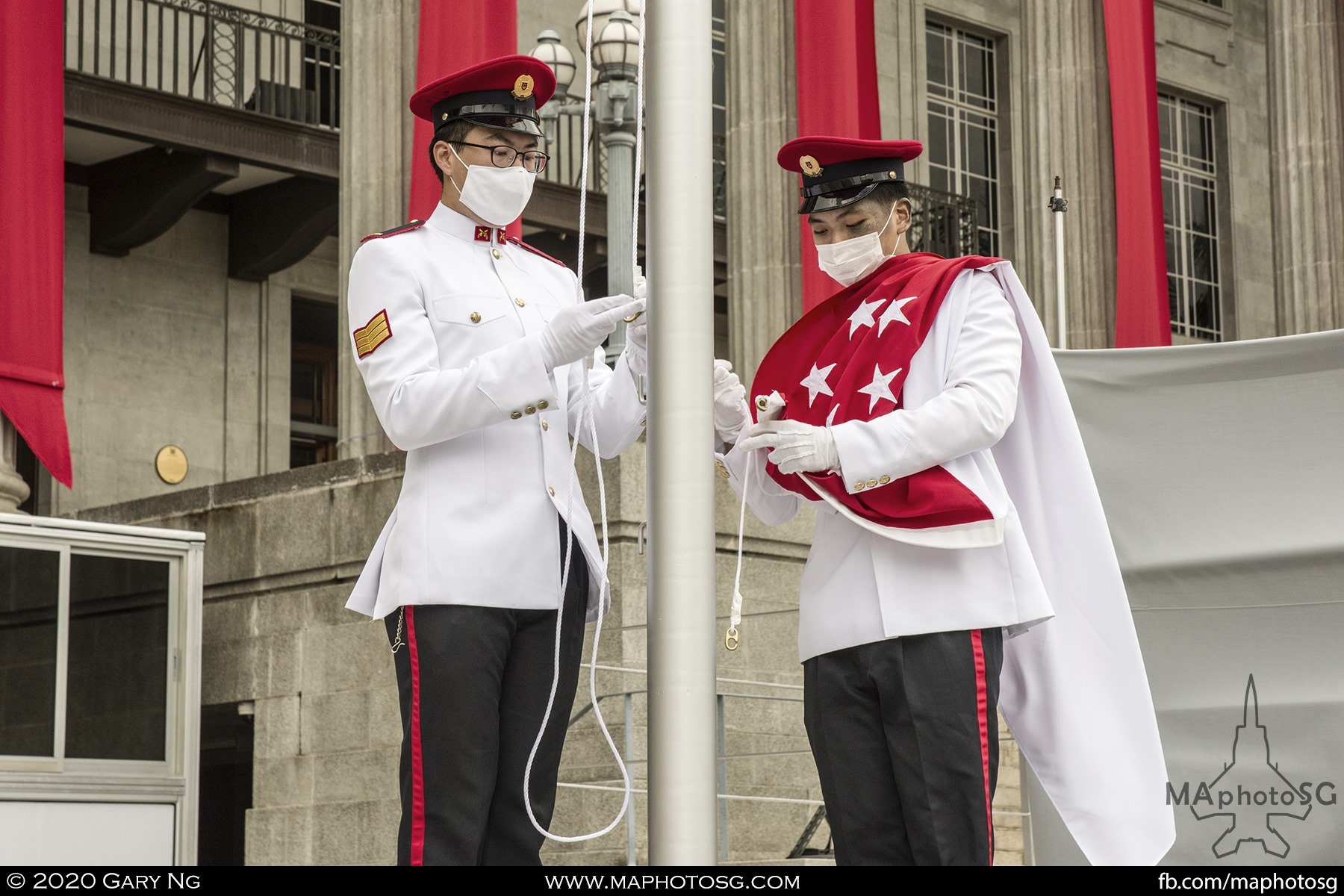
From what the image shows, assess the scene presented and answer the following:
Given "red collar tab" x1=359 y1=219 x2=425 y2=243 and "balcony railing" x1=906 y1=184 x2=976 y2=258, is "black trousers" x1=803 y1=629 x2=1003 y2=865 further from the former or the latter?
"balcony railing" x1=906 y1=184 x2=976 y2=258

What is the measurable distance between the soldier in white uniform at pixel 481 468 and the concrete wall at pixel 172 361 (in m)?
12.7

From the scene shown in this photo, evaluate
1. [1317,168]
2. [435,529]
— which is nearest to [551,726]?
[435,529]

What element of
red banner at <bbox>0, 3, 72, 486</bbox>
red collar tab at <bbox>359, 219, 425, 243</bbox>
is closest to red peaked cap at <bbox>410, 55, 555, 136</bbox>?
red collar tab at <bbox>359, 219, 425, 243</bbox>

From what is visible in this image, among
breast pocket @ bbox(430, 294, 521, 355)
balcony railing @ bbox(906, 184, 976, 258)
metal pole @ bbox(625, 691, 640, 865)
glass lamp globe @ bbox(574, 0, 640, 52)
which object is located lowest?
metal pole @ bbox(625, 691, 640, 865)

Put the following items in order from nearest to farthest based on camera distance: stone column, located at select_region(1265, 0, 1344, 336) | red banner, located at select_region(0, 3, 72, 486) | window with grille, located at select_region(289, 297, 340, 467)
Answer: red banner, located at select_region(0, 3, 72, 486), stone column, located at select_region(1265, 0, 1344, 336), window with grille, located at select_region(289, 297, 340, 467)

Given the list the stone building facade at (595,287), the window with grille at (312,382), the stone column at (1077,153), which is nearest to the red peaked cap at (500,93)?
the stone building facade at (595,287)

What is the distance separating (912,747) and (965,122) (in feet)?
59.6

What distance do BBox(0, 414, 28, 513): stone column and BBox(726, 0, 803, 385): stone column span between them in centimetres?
537

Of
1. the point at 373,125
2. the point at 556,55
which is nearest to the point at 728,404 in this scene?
the point at 556,55

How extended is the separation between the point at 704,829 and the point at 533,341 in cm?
125

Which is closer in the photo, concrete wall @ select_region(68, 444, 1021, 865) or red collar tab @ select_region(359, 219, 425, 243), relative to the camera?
red collar tab @ select_region(359, 219, 425, 243)

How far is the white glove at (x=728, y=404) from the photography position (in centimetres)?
318

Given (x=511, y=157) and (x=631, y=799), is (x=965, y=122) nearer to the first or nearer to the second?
(x=631, y=799)

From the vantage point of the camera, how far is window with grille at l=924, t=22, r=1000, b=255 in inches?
786
